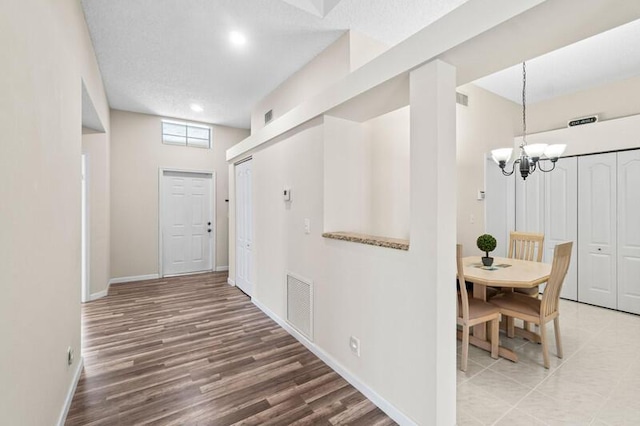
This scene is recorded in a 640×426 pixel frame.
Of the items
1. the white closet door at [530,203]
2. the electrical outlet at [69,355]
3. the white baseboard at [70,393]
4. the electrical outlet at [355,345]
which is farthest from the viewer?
the white closet door at [530,203]

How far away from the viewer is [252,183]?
163 inches

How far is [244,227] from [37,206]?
3.15 meters

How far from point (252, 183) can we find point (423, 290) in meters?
3.06

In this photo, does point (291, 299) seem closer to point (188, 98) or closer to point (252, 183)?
point (252, 183)

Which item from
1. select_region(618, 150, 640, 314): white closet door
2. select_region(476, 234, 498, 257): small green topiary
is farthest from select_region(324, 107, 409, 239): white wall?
select_region(618, 150, 640, 314): white closet door

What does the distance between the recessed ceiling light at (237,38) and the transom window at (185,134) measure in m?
3.39

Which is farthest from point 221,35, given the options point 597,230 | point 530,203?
point 597,230

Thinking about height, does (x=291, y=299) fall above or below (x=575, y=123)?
below

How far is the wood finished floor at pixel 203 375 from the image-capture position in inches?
75.4

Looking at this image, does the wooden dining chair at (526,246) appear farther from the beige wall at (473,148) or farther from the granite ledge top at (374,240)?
the granite ledge top at (374,240)

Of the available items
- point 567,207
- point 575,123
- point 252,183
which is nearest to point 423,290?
point 252,183

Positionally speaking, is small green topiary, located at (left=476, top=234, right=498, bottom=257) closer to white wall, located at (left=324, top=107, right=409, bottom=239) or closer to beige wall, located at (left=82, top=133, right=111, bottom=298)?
white wall, located at (left=324, top=107, right=409, bottom=239)

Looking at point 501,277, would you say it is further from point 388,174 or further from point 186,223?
point 186,223

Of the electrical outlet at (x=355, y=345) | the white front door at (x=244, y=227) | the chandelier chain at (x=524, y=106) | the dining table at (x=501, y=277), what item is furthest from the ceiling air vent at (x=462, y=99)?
the electrical outlet at (x=355, y=345)
